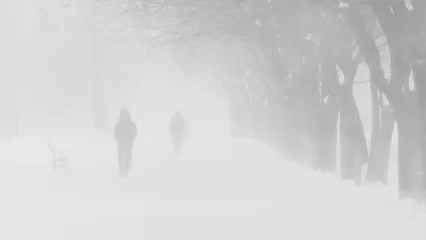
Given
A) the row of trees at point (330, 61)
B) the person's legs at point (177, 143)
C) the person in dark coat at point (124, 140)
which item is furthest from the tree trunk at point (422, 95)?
the person's legs at point (177, 143)

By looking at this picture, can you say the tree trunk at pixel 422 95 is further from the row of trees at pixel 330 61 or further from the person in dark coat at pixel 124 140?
the person in dark coat at pixel 124 140

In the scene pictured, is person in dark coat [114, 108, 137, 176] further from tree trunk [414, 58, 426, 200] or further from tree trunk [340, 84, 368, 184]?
tree trunk [414, 58, 426, 200]

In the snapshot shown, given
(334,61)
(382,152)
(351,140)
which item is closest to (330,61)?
(334,61)

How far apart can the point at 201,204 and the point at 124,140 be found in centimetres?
598

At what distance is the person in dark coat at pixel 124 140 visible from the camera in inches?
608

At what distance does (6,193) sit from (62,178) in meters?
2.58

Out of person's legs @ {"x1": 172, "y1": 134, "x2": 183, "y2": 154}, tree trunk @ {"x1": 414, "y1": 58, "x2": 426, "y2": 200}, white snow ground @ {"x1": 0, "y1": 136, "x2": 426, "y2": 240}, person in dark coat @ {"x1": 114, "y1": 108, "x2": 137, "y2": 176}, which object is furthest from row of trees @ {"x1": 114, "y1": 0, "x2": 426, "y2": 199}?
person's legs @ {"x1": 172, "y1": 134, "x2": 183, "y2": 154}

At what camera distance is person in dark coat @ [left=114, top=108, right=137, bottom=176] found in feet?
50.7

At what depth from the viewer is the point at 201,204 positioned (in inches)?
397

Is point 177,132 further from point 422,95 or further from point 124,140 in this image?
point 422,95

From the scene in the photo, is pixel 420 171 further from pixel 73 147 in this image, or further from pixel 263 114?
pixel 73 147

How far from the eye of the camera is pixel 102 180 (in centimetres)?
1459

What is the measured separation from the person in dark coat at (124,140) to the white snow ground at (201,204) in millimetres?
382

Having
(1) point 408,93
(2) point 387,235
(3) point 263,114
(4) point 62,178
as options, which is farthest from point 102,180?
(3) point 263,114
